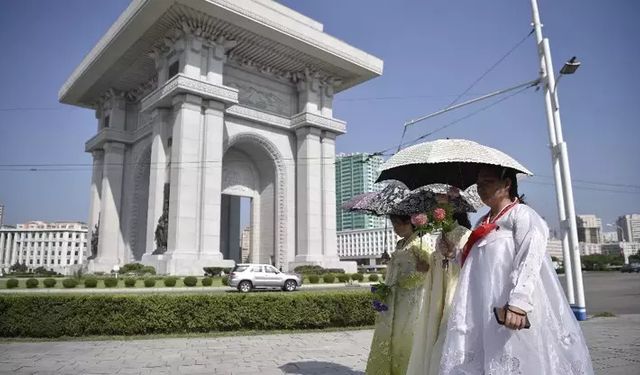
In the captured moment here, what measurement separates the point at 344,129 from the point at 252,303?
25715 millimetres

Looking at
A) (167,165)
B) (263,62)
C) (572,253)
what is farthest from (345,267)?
(572,253)

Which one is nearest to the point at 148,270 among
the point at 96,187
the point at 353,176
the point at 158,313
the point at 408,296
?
the point at 96,187

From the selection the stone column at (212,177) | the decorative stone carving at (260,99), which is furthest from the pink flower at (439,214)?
the decorative stone carving at (260,99)

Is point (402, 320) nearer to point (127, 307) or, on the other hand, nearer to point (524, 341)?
point (524, 341)

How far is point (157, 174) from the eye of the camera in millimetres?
27500

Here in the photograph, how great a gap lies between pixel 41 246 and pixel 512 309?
426 ft

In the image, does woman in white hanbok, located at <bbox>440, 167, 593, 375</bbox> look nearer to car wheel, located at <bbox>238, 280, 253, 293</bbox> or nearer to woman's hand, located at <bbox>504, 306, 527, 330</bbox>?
woman's hand, located at <bbox>504, 306, 527, 330</bbox>

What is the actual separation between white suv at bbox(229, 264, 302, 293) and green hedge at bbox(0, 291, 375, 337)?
400 inches

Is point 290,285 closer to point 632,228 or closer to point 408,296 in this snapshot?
point 408,296

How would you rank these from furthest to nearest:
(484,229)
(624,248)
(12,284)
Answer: (624,248)
(12,284)
(484,229)

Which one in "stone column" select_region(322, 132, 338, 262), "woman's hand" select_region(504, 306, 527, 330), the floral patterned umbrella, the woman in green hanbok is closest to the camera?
"woman's hand" select_region(504, 306, 527, 330)

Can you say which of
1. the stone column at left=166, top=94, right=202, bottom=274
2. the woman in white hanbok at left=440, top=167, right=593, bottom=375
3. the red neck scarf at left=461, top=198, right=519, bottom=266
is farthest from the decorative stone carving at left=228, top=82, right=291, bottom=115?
the woman in white hanbok at left=440, top=167, right=593, bottom=375

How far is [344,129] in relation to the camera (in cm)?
3403

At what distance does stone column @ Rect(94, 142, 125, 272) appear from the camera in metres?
33.2
